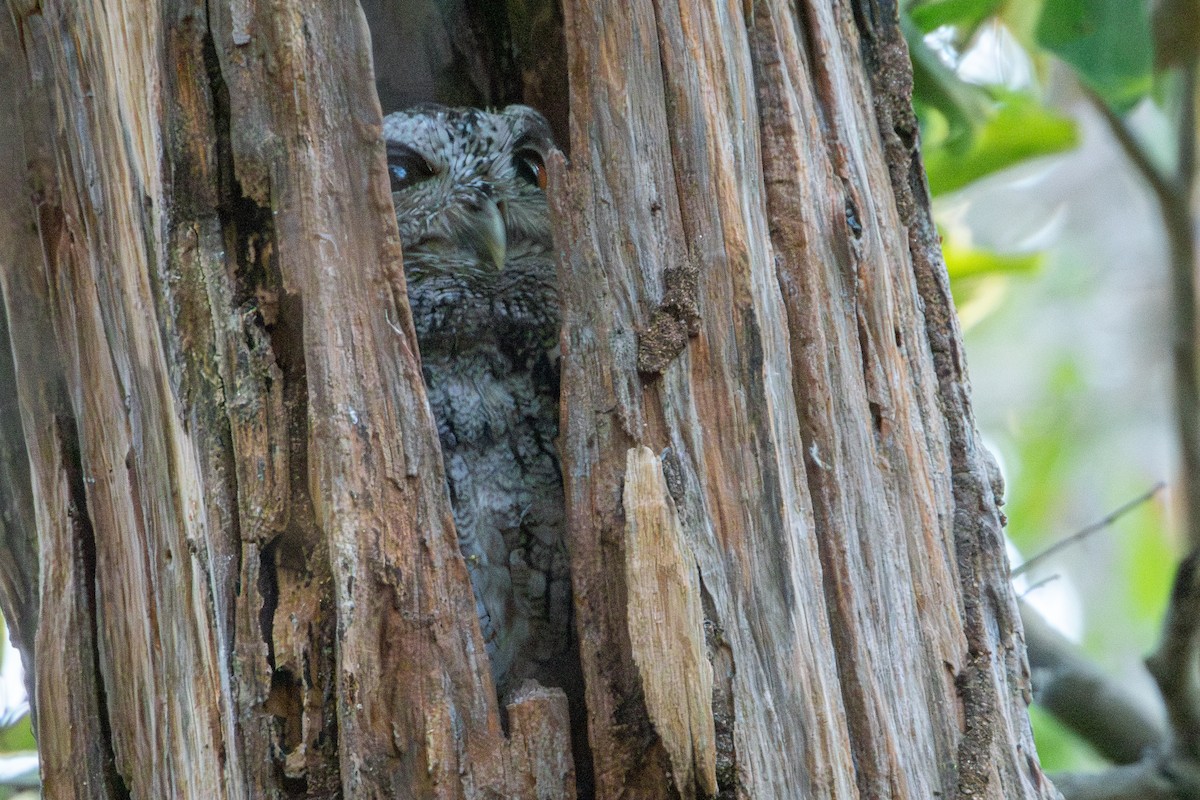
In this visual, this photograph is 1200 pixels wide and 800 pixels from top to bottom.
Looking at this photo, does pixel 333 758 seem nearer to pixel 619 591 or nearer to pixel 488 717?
pixel 488 717

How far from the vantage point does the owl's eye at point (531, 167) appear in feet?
7.86

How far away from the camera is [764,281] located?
63.6 inches

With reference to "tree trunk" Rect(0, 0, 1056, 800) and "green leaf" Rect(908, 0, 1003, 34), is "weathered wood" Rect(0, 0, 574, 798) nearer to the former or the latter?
"tree trunk" Rect(0, 0, 1056, 800)

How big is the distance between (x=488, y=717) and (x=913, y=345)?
35.9 inches

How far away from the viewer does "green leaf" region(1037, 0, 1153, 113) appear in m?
2.88

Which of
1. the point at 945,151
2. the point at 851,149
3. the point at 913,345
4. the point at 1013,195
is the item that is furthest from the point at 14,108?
the point at 1013,195

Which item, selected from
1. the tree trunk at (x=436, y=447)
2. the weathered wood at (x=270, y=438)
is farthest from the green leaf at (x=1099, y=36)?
the weathered wood at (x=270, y=438)

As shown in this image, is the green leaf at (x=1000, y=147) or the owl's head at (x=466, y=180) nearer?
the owl's head at (x=466, y=180)

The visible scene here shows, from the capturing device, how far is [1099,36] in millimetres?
2887

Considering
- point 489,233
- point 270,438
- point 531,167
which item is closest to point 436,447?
point 270,438

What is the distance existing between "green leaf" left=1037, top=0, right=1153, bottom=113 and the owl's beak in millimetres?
1613

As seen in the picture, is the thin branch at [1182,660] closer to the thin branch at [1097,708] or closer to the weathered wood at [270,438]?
the thin branch at [1097,708]

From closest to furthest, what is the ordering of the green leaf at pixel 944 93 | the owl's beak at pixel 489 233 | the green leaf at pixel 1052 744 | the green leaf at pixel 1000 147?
1. the owl's beak at pixel 489 233
2. the green leaf at pixel 944 93
3. the green leaf at pixel 1000 147
4. the green leaf at pixel 1052 744

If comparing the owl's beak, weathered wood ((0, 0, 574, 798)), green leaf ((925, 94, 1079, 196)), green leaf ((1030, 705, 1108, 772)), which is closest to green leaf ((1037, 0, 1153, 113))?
green leaf ((925, 94, 1079, 196))
